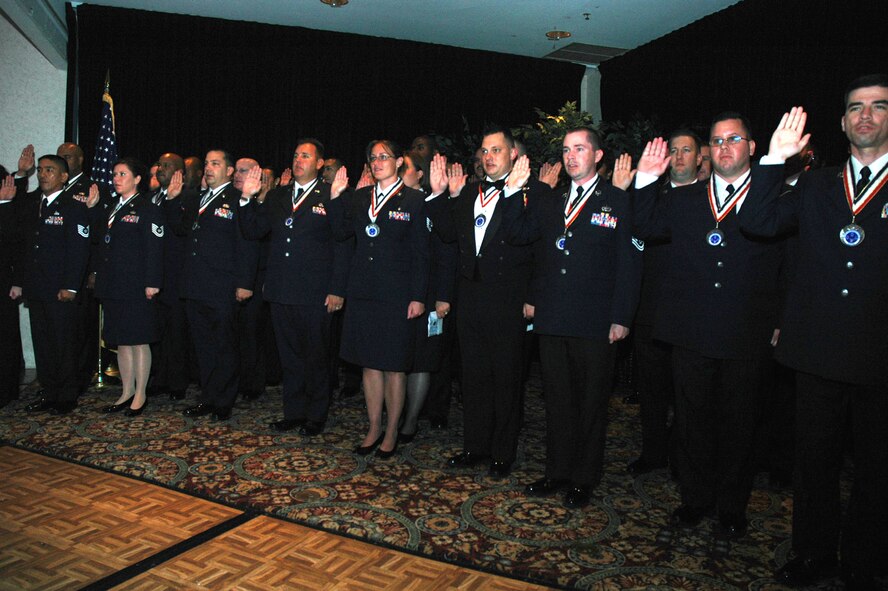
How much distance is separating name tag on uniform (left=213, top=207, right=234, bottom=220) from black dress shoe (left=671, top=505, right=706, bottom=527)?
9.79 ft

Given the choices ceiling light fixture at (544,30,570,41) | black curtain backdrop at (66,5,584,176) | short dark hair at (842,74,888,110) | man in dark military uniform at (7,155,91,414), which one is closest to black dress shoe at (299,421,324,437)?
man in dark military uniform at (7,155,91,414)

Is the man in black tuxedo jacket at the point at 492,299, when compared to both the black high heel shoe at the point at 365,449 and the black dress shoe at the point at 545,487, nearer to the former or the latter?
the black dress shoe at the point at 545,487

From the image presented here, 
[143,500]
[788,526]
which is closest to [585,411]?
[788,526]

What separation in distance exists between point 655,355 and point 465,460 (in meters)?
1.09

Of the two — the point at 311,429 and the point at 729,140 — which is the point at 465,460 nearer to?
the point at 311,429

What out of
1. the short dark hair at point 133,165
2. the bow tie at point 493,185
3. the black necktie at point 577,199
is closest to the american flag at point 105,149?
the short dark hair at point 133,165

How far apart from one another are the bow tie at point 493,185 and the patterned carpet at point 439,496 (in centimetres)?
139

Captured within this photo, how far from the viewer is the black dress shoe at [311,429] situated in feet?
13.0

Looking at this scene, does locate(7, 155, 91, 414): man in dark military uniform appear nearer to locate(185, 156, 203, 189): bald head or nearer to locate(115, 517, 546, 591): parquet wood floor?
locate(185, 156, 203, 189): bald head

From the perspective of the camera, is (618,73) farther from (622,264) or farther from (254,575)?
(254,575)

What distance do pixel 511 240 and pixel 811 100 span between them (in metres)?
3.83

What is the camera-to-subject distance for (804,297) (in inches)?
91.3

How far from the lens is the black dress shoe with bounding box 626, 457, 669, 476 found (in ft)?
11.3

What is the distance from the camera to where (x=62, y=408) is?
4359 mm
